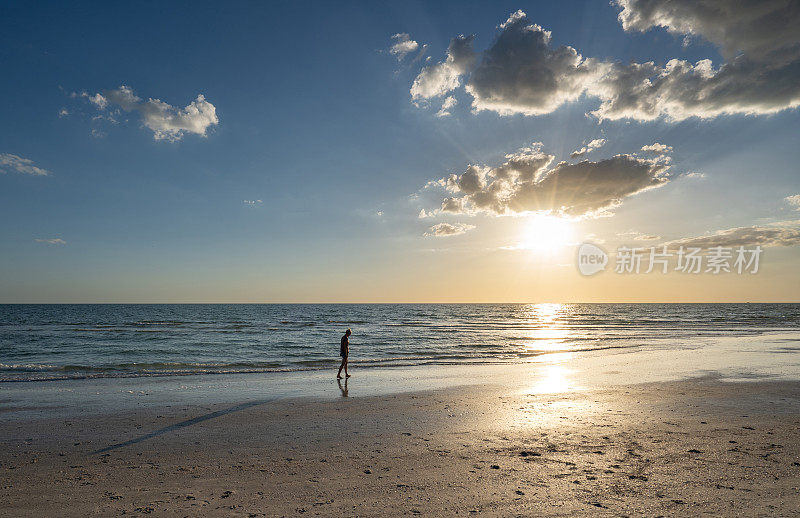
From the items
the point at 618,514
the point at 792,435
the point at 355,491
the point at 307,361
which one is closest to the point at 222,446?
the point at 355,491

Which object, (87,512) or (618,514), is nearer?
(618,514)

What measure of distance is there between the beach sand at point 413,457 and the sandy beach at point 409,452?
0.04m

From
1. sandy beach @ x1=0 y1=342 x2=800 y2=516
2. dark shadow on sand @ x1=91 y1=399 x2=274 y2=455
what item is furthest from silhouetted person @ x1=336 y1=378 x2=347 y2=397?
dark shadow on sand @ x1=91 y1=399 x2=274 y2=455

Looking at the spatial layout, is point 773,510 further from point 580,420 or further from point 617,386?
point 617,386

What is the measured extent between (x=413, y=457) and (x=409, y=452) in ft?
1.01

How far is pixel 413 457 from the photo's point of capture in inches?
307

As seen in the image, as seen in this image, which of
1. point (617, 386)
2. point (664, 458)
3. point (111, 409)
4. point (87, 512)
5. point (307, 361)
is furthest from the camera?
point (307, 361)

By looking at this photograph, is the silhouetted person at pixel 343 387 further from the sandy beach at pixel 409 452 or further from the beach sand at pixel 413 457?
the beach sand at pixel 413 457

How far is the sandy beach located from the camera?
5.88 meters

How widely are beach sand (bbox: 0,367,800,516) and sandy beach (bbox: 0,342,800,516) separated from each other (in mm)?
37

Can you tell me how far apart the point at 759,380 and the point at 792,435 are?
8.95 meters

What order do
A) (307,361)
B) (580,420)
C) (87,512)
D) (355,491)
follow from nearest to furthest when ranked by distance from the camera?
(87,512), (355,491), (580,420), (307,361)

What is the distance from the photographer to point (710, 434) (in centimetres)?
889

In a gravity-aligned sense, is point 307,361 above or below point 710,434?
below
